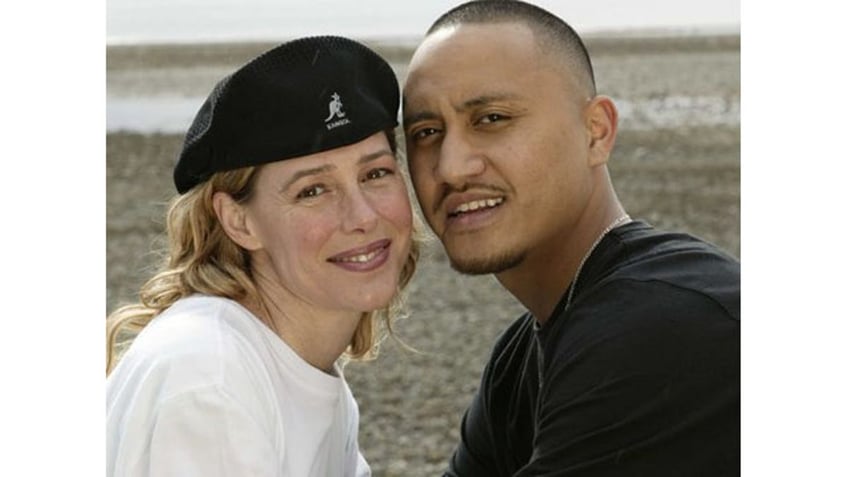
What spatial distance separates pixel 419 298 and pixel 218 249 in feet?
16.6

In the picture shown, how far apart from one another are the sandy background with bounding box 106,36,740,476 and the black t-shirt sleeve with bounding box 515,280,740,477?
2.60m

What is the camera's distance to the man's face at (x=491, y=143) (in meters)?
2.68

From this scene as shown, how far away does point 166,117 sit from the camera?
1279 centimetres

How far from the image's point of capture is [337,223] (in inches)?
101

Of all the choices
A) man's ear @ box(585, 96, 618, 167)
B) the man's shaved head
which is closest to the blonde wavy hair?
the man's shaved head

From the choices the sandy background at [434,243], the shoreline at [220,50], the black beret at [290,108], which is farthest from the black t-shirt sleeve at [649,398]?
the shoreline at [220,50]

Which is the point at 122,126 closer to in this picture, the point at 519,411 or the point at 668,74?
the point at 668,74

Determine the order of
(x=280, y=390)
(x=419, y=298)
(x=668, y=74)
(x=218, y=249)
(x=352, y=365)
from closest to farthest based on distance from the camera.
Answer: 1. (x=280, y=390)
2. (x=218, y=249)
3. (x=352, y=365)
4. (x=419, y=298)
5. (x=668, y=74)

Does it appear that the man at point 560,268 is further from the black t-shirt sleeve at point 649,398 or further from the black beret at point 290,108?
the black beret at point 290,108

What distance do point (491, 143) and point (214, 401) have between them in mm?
724

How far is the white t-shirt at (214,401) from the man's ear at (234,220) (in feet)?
0.46

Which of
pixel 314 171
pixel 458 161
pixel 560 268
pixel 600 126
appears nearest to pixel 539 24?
pixel 600 126

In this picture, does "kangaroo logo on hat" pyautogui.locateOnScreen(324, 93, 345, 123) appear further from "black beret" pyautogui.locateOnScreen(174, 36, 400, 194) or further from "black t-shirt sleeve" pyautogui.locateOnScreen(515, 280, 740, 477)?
"black t-shirt sleeve" pyautogui.locateOnScreen(515, 280, 740, 477)
